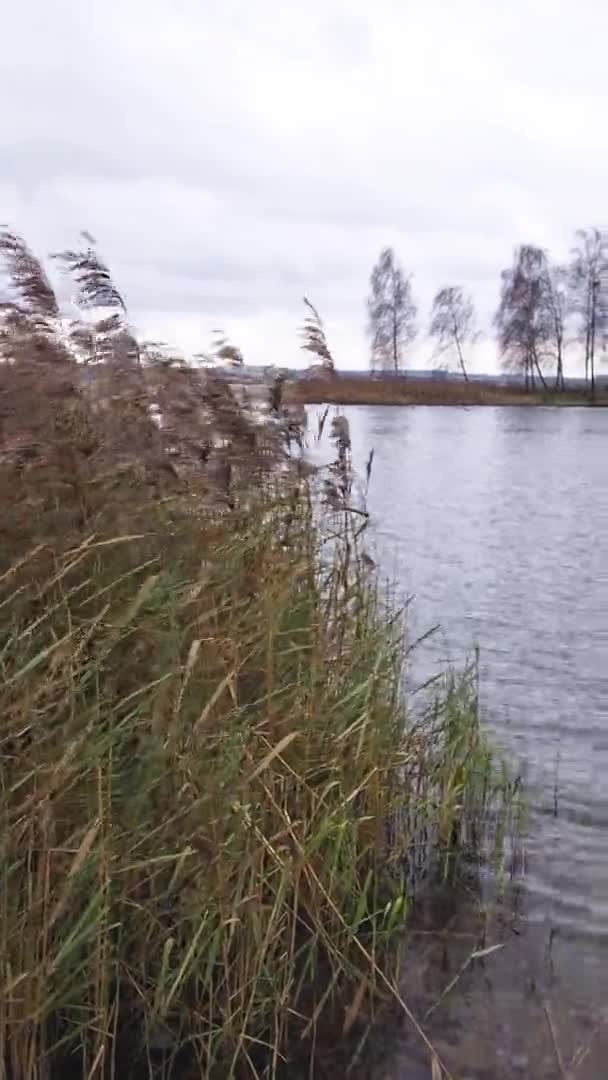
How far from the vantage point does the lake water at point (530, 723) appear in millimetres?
4188

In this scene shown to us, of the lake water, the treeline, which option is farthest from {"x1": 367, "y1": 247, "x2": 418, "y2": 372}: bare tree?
the lake water

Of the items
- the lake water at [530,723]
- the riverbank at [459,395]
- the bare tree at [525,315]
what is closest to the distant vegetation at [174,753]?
the lake water at [530,723]

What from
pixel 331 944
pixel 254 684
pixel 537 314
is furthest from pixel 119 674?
pixel 537 314

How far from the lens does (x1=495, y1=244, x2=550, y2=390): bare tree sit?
75625 mm

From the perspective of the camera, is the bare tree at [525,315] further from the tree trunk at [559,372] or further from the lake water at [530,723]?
the lake water at [530,723]

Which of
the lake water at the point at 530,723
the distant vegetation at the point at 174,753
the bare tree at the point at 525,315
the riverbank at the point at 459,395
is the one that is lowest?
the lake water at the point at 530,723

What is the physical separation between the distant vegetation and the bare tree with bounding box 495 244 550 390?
7131 centimetres

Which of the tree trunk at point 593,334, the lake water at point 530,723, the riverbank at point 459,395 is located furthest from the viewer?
the tree trunk at point 593,334

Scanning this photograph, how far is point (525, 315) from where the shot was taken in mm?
76812

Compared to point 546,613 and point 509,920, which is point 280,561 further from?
point 546,613

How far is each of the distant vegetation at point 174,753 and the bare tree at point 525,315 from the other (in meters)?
71.3

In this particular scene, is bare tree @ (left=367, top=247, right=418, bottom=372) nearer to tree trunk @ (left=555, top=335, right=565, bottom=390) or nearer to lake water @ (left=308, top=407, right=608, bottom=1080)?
tree trunk @ (left=555, top=335, right=565, bottom=390)

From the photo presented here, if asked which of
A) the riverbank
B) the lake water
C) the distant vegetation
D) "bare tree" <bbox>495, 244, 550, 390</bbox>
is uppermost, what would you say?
"bare tree" <bbox>495, 244, 550, 390</bbox>

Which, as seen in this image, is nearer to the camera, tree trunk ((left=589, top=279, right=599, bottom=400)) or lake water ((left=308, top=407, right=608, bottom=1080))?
lake water ((left=308, top=407, right=608, bottom=1080))
